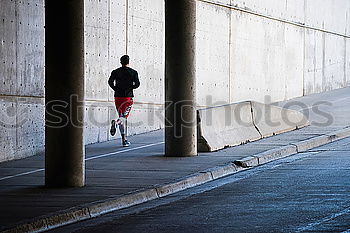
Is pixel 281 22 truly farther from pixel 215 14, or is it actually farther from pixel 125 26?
pixel 125 26

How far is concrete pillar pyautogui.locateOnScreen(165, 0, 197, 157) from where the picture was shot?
1681 centimetres

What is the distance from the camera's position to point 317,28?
34.5 metres

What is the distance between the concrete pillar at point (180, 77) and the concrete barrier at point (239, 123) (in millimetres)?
787

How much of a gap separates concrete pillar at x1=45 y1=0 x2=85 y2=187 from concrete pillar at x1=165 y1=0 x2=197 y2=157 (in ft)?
14.7

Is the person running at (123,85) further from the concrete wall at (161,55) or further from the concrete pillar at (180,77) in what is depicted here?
the concrete pillar at (180,77)

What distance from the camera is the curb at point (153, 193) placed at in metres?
9.68

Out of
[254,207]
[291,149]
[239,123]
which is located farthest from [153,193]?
[239,123]

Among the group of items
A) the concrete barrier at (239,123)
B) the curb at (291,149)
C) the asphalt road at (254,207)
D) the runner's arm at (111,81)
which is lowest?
the asphalt road at (254,207)

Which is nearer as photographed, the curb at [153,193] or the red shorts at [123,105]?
the curb at [153,193]

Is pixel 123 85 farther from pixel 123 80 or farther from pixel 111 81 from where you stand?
pixel 111 81

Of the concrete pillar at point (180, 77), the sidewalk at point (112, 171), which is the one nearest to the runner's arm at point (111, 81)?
the sidewalk at point (112, 171)

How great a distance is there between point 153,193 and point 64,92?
2184 mm

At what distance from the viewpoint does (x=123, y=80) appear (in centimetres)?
1872

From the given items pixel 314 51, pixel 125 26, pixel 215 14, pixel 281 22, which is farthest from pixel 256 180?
pixel 314 51
